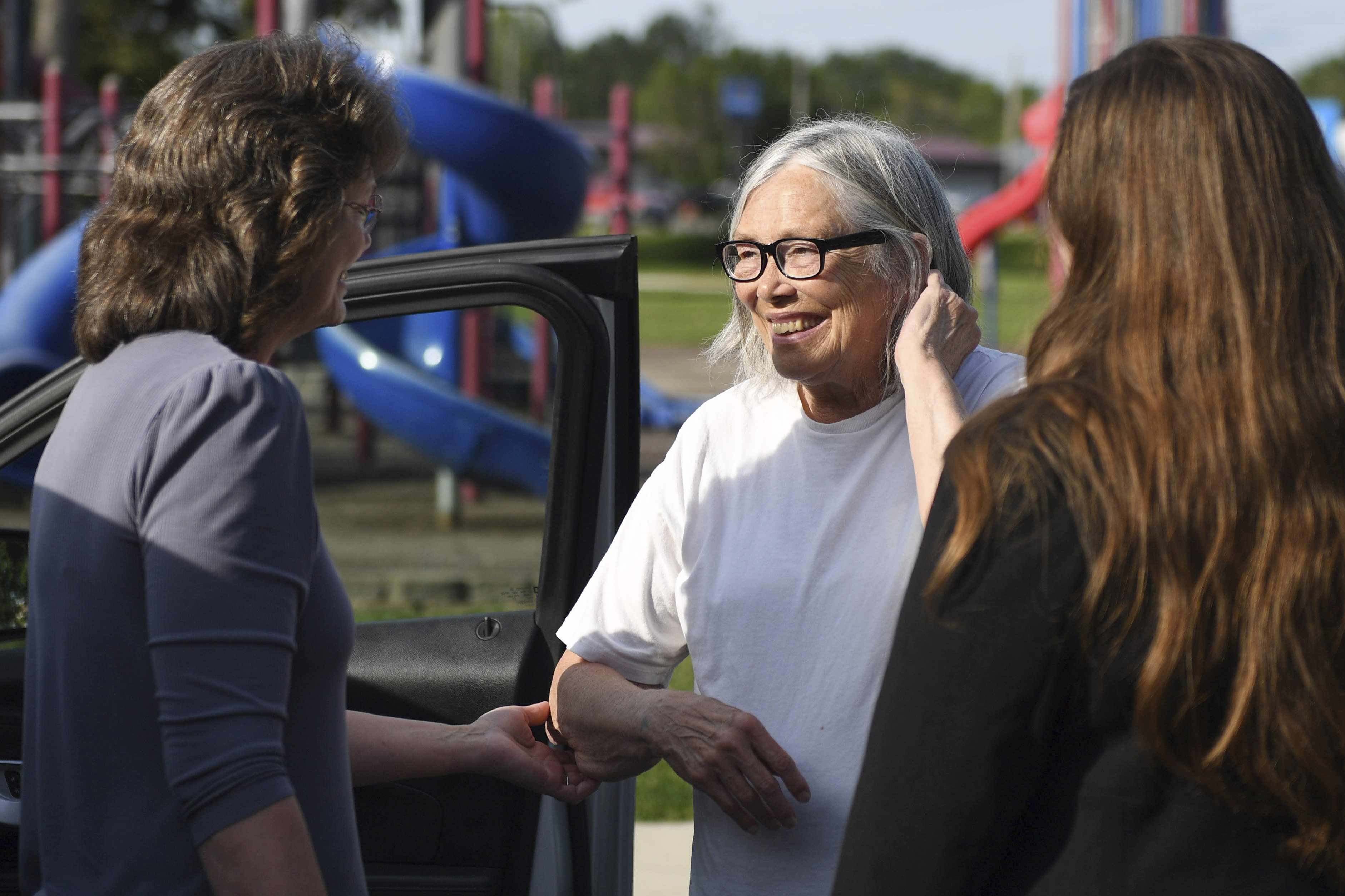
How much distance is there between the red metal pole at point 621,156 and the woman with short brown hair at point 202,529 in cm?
870

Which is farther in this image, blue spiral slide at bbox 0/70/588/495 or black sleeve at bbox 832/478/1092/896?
blue spiral slide at bbox 0/70/588/495

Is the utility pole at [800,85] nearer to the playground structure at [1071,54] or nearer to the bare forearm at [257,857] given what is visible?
the playground structure at [1071,54]

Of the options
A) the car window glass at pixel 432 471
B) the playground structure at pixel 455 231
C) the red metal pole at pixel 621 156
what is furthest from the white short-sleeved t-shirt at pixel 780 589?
the red metal pole at pixel 621 156

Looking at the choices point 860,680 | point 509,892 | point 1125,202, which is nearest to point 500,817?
point 509,892

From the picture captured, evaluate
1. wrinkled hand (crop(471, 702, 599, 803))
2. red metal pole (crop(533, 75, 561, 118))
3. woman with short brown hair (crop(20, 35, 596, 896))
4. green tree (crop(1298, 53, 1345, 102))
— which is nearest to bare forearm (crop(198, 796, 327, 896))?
woman with short brown hair (crop(20, 35, 596, 896))

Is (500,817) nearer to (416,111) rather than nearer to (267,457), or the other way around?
(267,457)

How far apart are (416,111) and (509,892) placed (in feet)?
21.6

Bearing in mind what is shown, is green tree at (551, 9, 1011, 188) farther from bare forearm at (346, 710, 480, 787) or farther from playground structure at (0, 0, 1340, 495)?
bare forearm at (346, 710, 480, 787)

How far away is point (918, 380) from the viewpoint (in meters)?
1.77

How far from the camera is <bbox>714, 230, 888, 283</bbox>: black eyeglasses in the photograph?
203 cm

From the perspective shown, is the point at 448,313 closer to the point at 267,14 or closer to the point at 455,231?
A: the point at 455,231

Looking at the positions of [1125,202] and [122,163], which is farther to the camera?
[122,163]

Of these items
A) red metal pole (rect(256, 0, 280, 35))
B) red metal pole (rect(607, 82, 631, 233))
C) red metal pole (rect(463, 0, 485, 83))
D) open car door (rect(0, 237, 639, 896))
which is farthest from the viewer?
red metal pole (rect(607, 82, 631, 233))

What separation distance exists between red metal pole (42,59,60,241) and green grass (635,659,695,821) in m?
8.34
